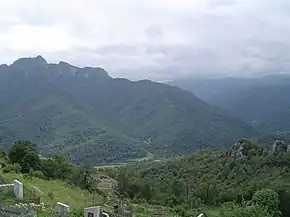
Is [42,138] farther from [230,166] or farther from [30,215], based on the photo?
[30,215]

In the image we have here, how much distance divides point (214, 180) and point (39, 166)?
31.0 metres

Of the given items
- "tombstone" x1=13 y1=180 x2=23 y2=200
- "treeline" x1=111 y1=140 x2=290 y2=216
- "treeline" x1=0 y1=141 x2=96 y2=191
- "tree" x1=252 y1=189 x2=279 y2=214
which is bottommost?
"treeline" x1=111 y1=140 x2=290 y2=216

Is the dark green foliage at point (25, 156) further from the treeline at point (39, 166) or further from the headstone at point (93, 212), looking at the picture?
the headstone at point (93, 212)

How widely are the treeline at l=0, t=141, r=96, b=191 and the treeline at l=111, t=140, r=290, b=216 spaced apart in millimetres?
4830

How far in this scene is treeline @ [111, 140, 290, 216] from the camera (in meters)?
49.3

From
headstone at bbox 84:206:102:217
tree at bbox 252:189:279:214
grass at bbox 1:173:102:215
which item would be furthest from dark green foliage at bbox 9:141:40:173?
headstone at bbox 84:206:102:217

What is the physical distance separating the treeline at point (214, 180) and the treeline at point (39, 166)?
483cm

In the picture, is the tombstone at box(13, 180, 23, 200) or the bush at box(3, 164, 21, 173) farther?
the bush at box(3, 164, 21, 173)

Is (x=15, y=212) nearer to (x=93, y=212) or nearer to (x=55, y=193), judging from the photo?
(x=93, y=212)

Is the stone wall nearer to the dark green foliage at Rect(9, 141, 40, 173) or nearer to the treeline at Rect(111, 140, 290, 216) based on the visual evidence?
the dark green foliage at Rect(9, 141, 40, 173)

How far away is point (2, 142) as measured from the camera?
169 m

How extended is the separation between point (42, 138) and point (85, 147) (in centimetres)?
2767

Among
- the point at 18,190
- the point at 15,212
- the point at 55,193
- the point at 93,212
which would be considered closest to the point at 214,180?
the point at 55,193

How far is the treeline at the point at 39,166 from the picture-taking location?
3934 centimetres
